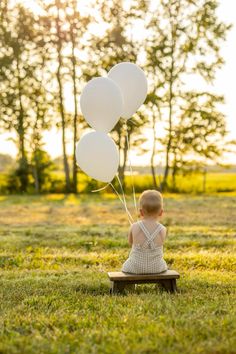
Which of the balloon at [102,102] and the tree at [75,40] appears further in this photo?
the tree at [75,40]

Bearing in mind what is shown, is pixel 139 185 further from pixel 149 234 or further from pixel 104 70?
pixel 149 234

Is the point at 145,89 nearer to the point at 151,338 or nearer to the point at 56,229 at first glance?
the point at 151,338

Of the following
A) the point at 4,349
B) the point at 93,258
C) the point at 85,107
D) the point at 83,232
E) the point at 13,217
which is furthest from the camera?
the point at 13,217

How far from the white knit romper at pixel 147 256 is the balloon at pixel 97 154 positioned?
86 centimetres

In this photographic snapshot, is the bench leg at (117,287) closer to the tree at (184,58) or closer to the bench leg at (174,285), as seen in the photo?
the bench leg at (174,285)

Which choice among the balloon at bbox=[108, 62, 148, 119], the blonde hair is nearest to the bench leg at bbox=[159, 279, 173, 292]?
the blonde hair

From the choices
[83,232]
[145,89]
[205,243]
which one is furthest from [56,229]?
[145,89]

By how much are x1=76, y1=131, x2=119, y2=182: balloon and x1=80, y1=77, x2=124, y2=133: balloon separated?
19 cm

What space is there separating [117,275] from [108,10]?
83.2 feet

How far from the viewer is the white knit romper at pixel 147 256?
6402mm

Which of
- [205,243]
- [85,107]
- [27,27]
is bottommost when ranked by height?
[205,243]

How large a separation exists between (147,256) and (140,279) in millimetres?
272

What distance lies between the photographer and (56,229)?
45.5ft

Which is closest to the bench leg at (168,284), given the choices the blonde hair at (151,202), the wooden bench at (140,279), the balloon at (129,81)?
the wooden bench at (140,279)
